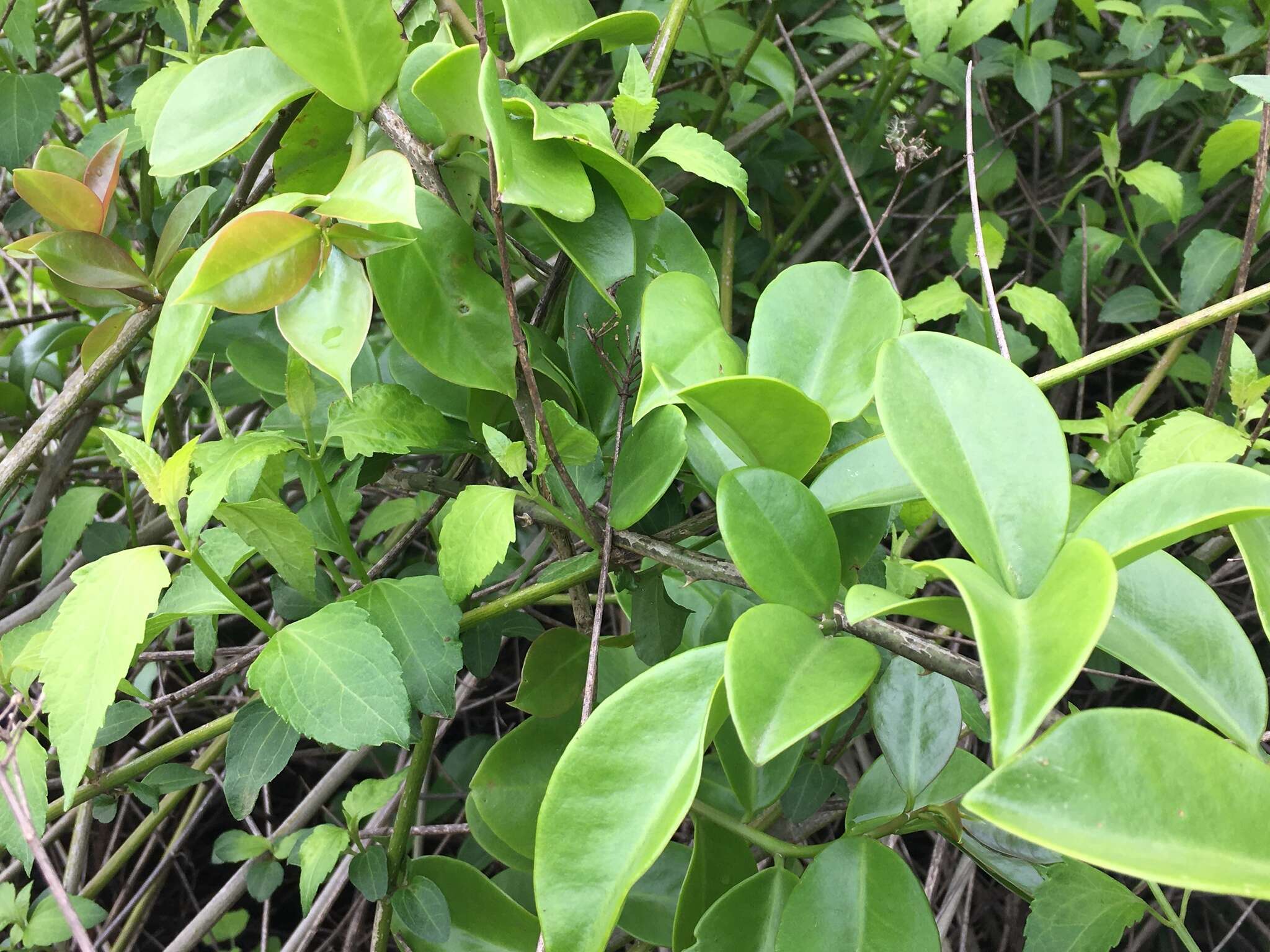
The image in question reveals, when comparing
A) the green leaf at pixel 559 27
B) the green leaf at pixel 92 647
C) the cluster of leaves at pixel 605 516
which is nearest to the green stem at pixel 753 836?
the cluster of leaves at pixel 605 516

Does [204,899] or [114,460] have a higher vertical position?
[114,460]

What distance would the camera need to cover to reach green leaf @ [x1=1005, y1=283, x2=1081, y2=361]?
0.86 metres

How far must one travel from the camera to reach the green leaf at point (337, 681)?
0.48 meters

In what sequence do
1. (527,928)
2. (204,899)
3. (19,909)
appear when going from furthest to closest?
1. (204,899)
2. (19,909)
3. (527,928)

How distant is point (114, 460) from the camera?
801 millimetres

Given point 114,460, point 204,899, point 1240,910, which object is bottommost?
point 1240,910

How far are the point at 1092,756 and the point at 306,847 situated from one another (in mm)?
563

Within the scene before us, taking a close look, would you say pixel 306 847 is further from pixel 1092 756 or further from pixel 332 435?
pixel 1092 756

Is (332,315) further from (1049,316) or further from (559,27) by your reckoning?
(1049,316)

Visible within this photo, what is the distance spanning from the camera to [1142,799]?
29 centimetres

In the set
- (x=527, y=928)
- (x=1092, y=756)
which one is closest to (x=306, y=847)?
(x=527, y=928)

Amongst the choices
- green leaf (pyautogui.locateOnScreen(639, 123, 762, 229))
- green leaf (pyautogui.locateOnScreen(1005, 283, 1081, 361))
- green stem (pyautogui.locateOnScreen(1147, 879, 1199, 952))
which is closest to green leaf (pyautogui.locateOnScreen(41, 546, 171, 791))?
green leaf (pyautogui.locateOnScreen(639, 123, 762, 229))

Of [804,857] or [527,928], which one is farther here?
[527,928]

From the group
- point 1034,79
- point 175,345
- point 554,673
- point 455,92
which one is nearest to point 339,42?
point 455,92
